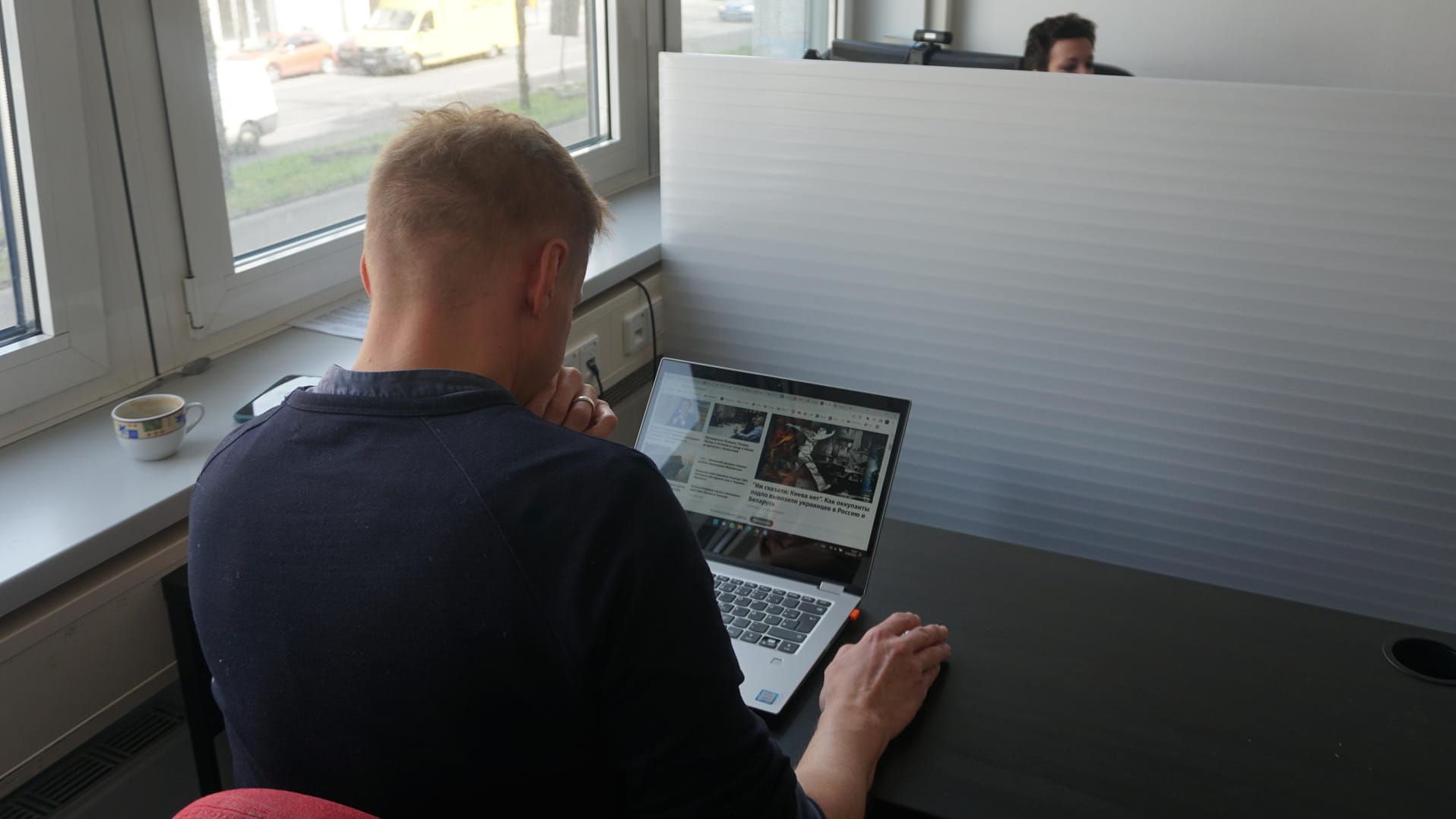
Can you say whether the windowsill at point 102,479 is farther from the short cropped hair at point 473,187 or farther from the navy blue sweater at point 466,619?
the short cropped hair at point 473,187

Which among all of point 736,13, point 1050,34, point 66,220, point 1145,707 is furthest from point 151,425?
point 1050,34

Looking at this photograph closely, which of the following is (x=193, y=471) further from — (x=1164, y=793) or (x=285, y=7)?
(x=1164, y=793)

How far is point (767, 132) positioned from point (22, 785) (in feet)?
4.33

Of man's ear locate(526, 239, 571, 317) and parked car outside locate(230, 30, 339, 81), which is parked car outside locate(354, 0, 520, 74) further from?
man's ear locate(526, 239, 571, 317)

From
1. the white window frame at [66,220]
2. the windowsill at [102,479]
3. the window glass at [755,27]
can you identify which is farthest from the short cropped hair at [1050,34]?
the white window frame at [66,220]

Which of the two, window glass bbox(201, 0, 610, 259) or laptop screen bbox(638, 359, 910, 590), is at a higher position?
window glass bbox(201, 0, 610, 259)

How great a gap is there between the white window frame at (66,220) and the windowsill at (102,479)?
0.05 metres

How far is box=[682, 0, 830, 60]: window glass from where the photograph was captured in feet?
9.20

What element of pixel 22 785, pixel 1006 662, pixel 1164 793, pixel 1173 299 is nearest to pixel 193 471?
pixel 22 785

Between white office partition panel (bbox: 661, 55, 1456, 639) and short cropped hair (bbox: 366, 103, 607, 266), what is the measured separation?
908 mm

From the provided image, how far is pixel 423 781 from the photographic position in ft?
2.59

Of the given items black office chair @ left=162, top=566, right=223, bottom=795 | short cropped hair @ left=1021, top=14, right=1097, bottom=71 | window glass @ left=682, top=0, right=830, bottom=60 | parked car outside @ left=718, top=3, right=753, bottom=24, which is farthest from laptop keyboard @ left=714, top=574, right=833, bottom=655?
short cropped hair @ left=1021, top=14, right=1097, bottom=71

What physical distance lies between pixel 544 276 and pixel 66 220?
0.77m

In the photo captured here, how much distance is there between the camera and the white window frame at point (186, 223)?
55.4 inches
